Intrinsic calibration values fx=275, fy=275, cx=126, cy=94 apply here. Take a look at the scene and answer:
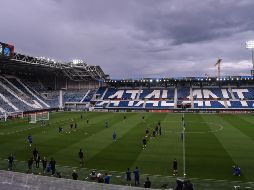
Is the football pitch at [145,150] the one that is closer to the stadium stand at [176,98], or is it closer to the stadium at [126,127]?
the stadium at [126,127]

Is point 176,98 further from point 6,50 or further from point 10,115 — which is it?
point 6,50

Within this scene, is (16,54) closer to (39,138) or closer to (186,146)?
(39,138)

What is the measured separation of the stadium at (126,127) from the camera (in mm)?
23156

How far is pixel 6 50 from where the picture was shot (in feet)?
184

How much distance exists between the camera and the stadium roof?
69619 millimetres

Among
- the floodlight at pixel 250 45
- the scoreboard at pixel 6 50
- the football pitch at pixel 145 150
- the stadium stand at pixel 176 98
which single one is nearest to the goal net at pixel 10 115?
the scoreboard at pixel 6 50

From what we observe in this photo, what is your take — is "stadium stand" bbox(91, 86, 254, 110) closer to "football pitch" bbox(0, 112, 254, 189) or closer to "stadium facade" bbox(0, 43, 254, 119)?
"stadium facade" bbox(0, 43, 254, 119)

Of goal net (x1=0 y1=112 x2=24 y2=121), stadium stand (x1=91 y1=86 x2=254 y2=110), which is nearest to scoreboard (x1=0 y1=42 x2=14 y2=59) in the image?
goal net (x1=0 y1=112 x2=24 y2=121)

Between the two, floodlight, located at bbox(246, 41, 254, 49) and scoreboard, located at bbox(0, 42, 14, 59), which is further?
floodlight, located at bbox(246, 41, 254, 49)

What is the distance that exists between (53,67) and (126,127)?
4227 centimetres

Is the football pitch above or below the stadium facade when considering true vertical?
below

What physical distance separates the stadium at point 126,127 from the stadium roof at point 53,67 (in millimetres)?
345

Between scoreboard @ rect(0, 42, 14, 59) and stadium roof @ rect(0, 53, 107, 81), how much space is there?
5810mm

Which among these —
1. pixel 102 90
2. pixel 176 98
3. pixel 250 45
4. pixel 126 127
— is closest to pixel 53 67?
pixel 102 90
